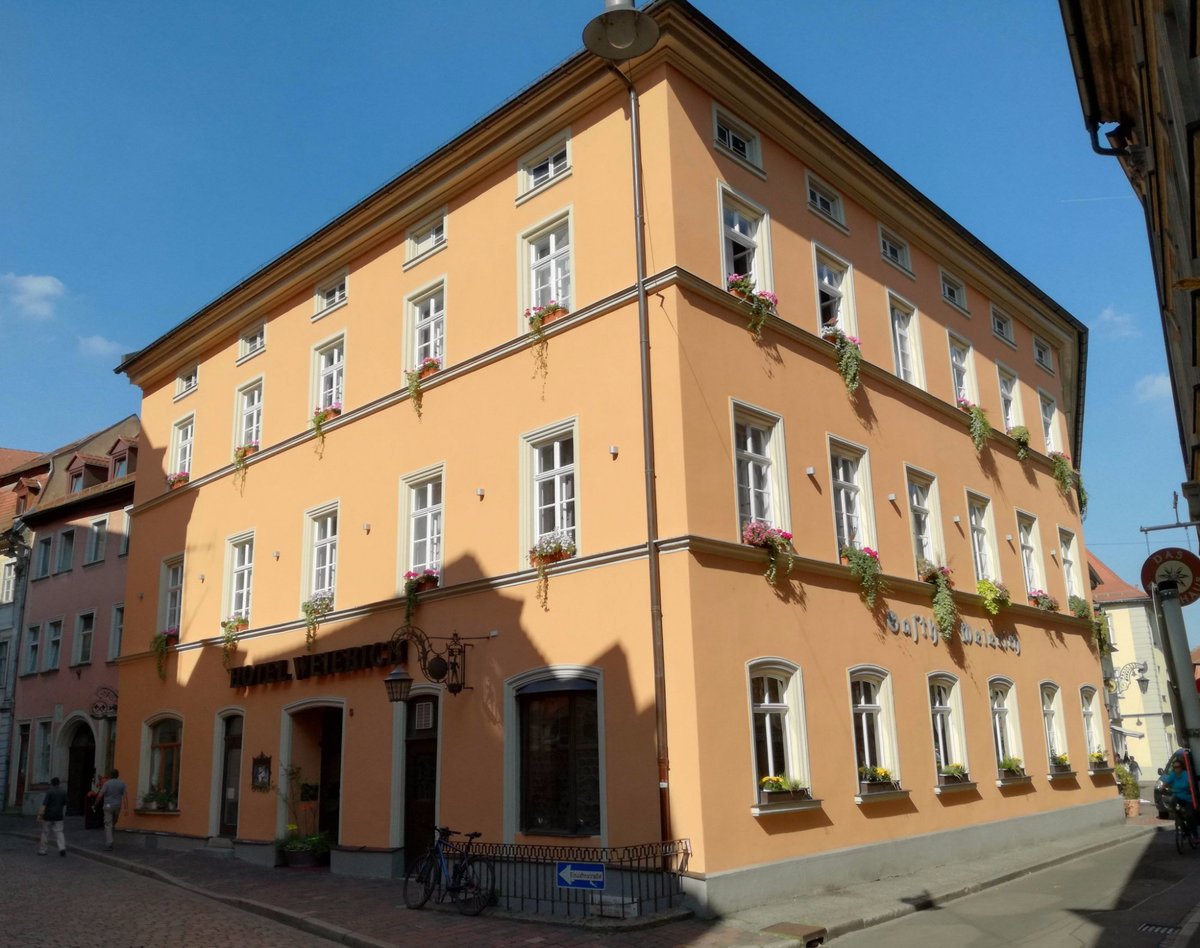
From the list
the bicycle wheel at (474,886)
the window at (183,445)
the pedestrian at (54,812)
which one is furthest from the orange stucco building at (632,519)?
the pedestrian at (54,812)

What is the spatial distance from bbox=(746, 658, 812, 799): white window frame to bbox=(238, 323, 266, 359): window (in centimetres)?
1427

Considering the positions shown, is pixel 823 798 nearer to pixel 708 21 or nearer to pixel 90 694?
pixel 708 21

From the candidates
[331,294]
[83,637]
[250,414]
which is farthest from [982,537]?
[83,637]

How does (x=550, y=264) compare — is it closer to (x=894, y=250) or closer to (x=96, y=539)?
(x=894, y=250)

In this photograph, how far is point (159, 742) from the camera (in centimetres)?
2342


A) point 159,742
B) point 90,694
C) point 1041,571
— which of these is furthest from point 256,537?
point 1041,571

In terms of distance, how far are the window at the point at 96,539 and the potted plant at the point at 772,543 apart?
26152 mm

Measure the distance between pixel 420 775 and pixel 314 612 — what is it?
4.18 m

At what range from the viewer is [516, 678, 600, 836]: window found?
13719mm

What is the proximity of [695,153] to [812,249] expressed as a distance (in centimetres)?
334

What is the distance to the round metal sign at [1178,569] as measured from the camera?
8047 mm

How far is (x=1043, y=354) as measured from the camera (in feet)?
87.6

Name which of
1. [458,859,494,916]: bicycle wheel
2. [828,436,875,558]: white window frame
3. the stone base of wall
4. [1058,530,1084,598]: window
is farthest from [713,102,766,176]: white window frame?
[1058,530,1084,598]: window

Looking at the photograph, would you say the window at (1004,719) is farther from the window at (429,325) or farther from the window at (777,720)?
the window at (429,325)
